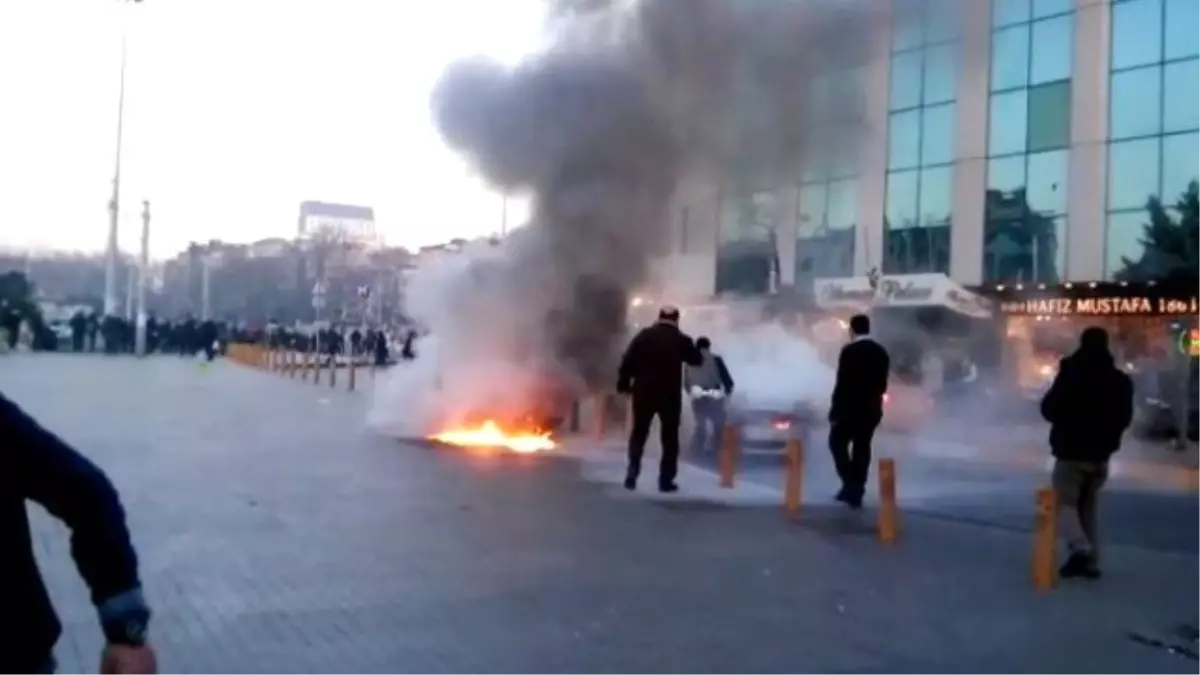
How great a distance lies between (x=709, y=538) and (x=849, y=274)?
20301mm

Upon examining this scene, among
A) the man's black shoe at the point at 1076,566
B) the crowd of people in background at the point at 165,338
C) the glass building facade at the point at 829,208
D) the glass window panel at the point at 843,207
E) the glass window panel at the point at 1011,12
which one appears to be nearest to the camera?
the man's black shoe at the point at 1076,566

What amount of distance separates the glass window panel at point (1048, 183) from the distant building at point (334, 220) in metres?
63.8

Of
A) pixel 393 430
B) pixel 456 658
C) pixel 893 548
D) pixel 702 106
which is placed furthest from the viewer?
pixel 393 430

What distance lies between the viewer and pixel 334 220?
4405 inches

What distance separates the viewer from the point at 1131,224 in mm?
26016

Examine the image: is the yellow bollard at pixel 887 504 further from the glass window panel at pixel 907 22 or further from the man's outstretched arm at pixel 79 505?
the man's outstretched arm at pixel 79 505

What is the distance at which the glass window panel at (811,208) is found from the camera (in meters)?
18.3

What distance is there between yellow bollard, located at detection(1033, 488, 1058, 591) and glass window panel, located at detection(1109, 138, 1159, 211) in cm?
1955

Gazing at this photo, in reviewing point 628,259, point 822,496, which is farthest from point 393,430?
point 822,496

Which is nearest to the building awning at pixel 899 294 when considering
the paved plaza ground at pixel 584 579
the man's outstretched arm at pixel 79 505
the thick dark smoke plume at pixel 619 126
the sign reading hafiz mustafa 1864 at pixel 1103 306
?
the sign reading hafiz mustafa 1864 at pixel 1103 306

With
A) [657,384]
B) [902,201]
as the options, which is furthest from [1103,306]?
[657,384]

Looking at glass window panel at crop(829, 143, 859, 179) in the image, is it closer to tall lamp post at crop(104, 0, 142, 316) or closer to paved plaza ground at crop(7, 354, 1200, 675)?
paved plaza ground at crop(7, 354, 1200, 675)

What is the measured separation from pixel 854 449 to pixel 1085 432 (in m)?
3.10

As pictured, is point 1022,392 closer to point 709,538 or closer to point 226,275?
point 709,538
